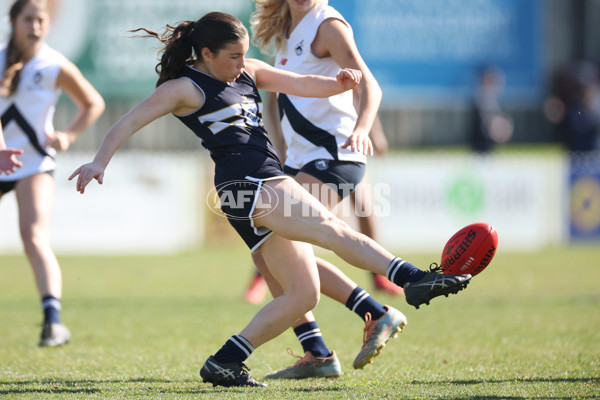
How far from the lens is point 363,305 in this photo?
4.14m

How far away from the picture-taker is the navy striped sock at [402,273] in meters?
3.59

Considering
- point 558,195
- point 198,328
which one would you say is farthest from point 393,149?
point 198,328

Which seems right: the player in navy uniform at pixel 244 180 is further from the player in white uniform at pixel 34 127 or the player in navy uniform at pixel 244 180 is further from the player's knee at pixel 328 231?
the player in white uniform at pixel 34 127

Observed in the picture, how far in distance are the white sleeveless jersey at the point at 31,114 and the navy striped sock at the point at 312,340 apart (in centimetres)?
217

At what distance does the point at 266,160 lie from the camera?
3869mm

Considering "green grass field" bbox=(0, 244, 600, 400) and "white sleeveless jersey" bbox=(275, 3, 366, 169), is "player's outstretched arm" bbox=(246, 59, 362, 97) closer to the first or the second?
"white sleeveless jersey" bbox=(275, 3, 366, 169)

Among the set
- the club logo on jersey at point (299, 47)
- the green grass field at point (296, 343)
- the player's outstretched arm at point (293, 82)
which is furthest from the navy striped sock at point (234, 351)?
the club logo on jersey at point (299, 47)

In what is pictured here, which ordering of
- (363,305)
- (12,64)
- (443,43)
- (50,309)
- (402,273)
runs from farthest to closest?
(443,43)
(12,64)
(50,309)
(363,305)
(402,273)

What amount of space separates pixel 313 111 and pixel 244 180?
1027mm

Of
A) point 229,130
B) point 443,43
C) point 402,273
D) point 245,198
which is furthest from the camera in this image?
point 443,43

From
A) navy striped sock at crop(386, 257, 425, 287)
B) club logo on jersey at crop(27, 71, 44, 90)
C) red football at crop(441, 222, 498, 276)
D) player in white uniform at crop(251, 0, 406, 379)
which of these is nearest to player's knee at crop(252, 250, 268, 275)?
player in white uniform at crop(251, 0, 406, 379)

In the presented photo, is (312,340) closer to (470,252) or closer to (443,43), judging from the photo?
(470,252)

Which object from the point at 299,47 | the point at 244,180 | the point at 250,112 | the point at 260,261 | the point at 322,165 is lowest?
the point at 260,261

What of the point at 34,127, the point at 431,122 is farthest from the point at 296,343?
the point at 431,122
